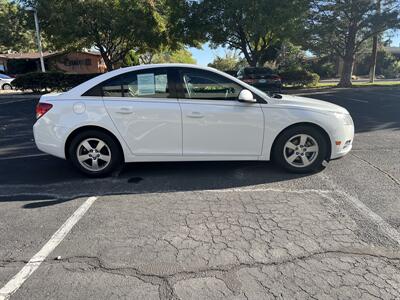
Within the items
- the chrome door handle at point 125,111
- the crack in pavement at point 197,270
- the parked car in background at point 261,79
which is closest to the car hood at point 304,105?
the chrome door handle at point 125,111

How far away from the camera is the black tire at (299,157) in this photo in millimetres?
4699

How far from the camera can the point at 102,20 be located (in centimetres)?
2272

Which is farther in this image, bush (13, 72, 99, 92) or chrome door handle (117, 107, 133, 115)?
bush (13, 72, 99, 92)

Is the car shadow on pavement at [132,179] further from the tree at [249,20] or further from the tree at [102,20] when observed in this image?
the tree at [102,20]

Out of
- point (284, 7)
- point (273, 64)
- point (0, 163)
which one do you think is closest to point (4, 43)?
point (273, 64)

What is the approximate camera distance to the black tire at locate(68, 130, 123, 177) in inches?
185

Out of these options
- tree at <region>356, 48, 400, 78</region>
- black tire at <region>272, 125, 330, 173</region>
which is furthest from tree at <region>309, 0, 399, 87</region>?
tree at <region>356, 48, 400, 78</region>

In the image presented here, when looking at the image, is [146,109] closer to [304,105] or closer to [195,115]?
[195,115]

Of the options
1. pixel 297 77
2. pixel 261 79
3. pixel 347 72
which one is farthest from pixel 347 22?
pixel 261 79

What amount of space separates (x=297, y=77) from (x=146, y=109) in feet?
67.0

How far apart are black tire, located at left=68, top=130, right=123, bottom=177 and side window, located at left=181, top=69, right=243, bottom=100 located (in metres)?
1.28

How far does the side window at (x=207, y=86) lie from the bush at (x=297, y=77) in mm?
19470

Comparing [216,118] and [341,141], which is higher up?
[216,118]

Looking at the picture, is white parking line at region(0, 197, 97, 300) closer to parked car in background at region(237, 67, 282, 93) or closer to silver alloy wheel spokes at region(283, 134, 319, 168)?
silver alloy wheel spokes at region(283, 134, 319, 168)
